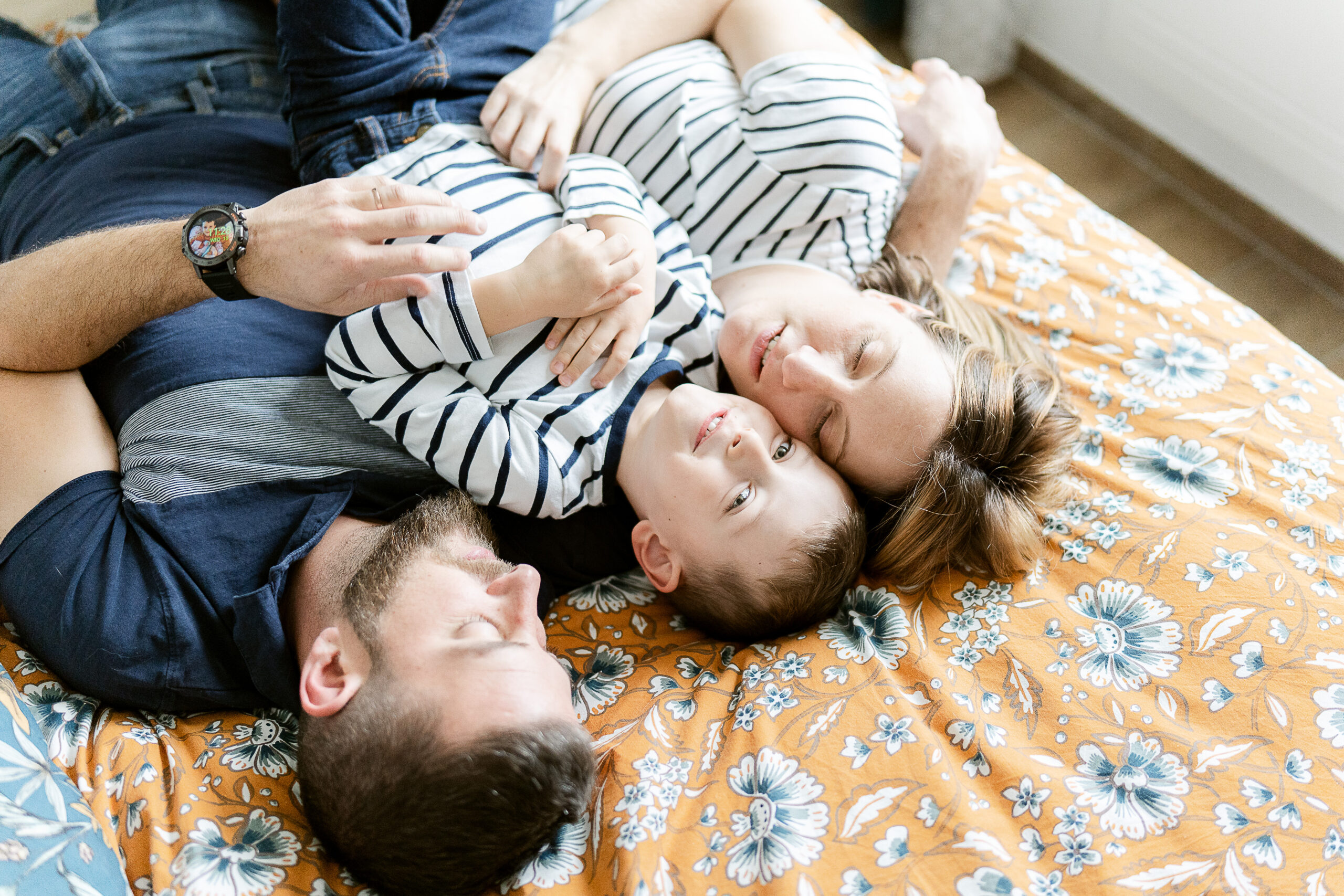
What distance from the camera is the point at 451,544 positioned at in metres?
1.25

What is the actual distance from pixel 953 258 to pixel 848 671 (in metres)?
0.90

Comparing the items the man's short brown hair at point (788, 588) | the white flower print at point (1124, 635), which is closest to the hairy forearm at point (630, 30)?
the man's short brown hair at point (788, 588)

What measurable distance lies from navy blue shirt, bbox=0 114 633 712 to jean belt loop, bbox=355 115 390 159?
0.75ft

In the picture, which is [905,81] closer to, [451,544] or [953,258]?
[953,258]

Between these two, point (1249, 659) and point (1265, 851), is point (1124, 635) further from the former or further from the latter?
point (1265, 851)

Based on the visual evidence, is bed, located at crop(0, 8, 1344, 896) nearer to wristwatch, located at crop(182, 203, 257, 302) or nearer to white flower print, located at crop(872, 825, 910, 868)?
white flower print, located at crop(872, 825, 910, 868)

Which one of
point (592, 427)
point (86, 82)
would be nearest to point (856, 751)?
point (592, 427)

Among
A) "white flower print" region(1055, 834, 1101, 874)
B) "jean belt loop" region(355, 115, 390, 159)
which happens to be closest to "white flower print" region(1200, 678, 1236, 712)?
"white flower print" region(1055, 834, 1101, 874)

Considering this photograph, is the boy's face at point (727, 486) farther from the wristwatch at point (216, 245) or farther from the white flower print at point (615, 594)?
the wristwatch at point (216, 245)

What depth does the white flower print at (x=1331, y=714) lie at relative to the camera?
1111 millimetres

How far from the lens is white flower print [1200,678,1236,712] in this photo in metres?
1.16

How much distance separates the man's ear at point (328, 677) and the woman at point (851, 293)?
481 mm

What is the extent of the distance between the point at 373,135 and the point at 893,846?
1283 millimetres

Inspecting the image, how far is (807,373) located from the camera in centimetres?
132
